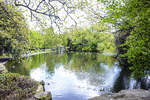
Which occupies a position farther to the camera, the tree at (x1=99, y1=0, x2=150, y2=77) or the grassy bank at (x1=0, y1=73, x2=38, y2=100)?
the grassy bank at (x1=0, y1=73, x2=38, y2=100)

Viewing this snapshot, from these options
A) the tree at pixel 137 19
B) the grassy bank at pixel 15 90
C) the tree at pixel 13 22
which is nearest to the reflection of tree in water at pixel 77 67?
the grassy bank at pixel 15 90

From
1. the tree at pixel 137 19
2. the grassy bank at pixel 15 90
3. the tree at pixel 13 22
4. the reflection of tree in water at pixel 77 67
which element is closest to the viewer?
the tree at pixel 13 22

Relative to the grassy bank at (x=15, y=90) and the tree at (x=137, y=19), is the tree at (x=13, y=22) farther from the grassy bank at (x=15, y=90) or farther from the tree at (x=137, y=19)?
the tree at (x=137, y=19)

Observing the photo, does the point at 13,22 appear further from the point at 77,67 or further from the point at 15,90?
the point at 77,67

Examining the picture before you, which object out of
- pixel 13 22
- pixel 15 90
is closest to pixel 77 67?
pixel 15 90

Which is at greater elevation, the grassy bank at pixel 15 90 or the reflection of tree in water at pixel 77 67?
the grassy bank at pixel 15 90

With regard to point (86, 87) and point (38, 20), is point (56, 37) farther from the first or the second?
point (86, 87)

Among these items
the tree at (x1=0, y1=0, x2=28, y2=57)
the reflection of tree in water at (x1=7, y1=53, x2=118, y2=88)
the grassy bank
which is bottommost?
the reflection of tree in water at (x1=7, y1=53, x2=118, y2=88)

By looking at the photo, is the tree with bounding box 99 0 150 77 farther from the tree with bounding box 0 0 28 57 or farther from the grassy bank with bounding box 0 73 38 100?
the grassy bank with bounding box 0 73 38 100

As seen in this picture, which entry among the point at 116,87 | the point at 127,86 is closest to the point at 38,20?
the point at 116,87

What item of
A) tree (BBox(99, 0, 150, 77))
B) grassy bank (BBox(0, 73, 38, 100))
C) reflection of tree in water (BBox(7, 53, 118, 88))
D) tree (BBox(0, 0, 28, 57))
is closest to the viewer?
tree (BBox(0, 0, 28, 57))

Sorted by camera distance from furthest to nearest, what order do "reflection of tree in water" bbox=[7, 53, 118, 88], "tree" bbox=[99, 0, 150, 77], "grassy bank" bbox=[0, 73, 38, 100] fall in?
1. "reflection of tree in water" bbox=[7, 53, 118, 88]
2. "grassy bank" bbox=[0, 73, 38, 100]
3. "tree" bbox=[99, 0, 150, 77]

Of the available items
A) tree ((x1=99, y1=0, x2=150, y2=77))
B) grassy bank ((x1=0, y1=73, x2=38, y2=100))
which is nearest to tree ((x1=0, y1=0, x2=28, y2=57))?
grassy bank ((x1=0, y1=73, x2=38, y2=100))

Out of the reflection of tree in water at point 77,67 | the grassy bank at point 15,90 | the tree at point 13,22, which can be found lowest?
the reflection of tree in water at point 77,67
